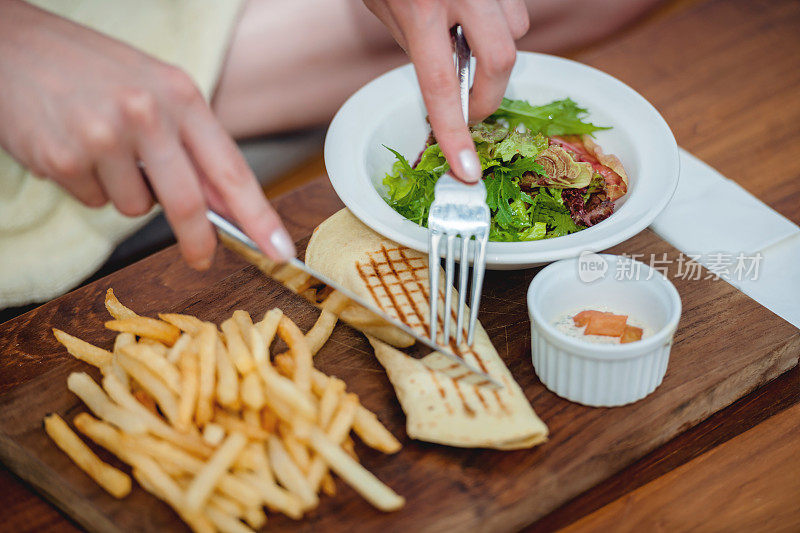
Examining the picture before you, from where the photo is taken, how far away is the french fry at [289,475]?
153 centimetres

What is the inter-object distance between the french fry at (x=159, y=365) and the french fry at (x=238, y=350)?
0.42 ft

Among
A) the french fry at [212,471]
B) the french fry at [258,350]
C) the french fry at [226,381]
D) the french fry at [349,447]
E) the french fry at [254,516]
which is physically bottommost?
the french fry at [349,447]

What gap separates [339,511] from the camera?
5.33 ft

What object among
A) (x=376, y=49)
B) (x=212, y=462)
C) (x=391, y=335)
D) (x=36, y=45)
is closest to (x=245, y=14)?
(x=376, y=49)

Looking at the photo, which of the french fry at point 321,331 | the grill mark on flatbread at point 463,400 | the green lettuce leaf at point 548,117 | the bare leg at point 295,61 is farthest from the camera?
the bare leg at point 295,61

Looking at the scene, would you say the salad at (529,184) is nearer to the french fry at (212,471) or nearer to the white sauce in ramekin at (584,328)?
the white sauce in ramekin at (584,328)

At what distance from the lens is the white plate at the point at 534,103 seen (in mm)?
1949

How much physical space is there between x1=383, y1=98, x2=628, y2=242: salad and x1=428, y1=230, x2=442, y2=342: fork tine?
0.93 ft

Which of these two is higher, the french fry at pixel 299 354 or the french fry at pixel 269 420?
the french fry at pixel 299 354

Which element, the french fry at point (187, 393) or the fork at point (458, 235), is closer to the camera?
the french fry at point (187, 393)

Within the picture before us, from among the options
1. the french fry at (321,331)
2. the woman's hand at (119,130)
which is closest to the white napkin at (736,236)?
the french fry at (321,331)

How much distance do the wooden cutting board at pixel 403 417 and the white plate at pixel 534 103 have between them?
23 cm

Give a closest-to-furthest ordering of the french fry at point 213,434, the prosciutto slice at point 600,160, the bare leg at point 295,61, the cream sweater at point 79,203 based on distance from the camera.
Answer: the french fry at point 213,434 → the prosciutto slice at point 600,160 → the cream sweater at point 79,203 → the bare leg at point 295,61

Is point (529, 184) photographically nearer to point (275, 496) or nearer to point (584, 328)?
point (584, 328)
